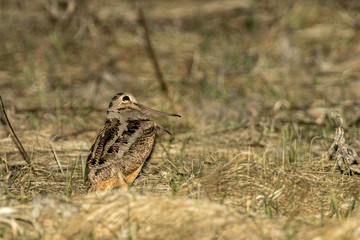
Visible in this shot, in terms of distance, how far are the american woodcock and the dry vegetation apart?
0.20m

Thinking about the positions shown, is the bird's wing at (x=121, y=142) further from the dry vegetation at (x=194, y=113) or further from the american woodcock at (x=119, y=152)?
the dry vegetation at (x=194, y=113)

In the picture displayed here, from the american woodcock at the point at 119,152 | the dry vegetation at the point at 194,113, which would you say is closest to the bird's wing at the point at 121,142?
the american woodcock at the point at 119,152

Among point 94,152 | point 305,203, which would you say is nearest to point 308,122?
point 305,203

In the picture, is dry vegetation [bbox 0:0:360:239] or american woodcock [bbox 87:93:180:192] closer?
dry vegetation [bbox 0:0:360:239]

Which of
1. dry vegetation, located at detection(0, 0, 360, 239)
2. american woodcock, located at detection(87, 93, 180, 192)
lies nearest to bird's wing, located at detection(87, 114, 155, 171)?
american woodcock, located at detection(87, 93, 180, 192)

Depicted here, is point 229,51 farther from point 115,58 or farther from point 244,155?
point 244,155

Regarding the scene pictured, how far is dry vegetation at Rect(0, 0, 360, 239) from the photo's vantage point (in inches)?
147

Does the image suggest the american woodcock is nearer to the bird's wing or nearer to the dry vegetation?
the bird's wing

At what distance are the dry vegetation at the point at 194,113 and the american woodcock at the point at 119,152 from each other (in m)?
0.20

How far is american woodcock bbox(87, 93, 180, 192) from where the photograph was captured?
15.0 feet

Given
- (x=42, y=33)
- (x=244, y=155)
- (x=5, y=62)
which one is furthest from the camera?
(x=42, y=33)

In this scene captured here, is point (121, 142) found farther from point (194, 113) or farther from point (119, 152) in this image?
point (194, 113)

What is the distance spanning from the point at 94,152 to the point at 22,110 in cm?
268

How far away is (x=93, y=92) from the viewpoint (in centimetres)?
784
